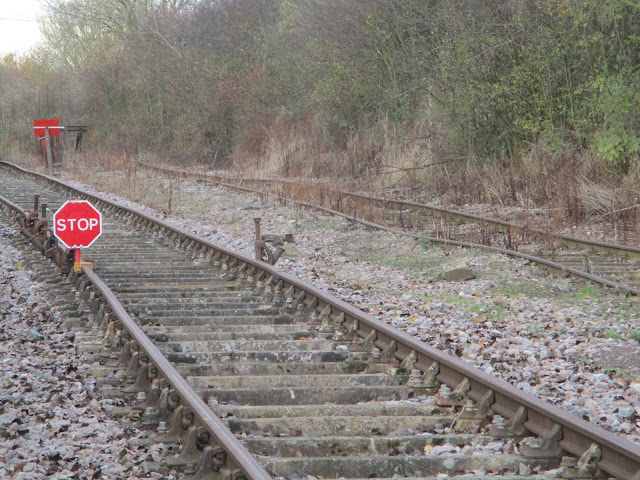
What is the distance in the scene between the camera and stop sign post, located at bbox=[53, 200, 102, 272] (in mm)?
8773

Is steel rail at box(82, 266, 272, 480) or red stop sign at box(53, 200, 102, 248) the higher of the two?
red stop sign at box(53, 200, 102, 248)

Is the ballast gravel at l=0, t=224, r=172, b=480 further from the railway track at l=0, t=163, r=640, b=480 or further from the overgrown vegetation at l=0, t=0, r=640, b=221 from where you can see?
the overgrown vegetation at l=0, t=0, r=640, b=221

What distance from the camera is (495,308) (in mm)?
7875

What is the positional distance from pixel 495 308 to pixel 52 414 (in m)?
4.42

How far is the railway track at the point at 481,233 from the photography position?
9.39m

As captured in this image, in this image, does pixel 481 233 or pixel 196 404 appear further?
pixel 481 233

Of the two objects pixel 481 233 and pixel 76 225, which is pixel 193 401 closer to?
pixel 76 225

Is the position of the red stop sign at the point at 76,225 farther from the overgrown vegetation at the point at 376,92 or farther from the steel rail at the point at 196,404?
the overgrown vegetation at the point at 376,92

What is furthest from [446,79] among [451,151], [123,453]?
[123,453]

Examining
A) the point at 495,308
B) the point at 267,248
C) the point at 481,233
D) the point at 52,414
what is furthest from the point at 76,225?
the point at 481,233

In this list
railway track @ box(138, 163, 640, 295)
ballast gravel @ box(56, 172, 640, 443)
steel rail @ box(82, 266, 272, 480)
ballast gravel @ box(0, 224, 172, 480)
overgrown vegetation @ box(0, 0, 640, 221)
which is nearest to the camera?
steel rail @ box(82, 266, 272, 480)

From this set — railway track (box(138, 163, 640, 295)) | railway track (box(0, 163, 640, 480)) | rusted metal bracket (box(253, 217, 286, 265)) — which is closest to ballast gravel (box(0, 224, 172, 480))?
railway track (box(0, 163, 640, 480))

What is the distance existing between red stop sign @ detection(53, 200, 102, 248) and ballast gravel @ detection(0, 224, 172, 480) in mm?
1372

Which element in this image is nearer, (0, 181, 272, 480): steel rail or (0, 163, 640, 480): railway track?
(0, 181, 272, 480): steel rail
